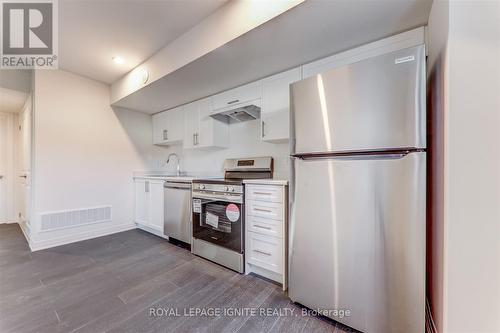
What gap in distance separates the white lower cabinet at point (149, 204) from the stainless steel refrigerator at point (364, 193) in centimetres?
229

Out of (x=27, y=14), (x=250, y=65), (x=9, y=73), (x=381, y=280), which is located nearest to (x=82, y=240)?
(x=9, y=73)

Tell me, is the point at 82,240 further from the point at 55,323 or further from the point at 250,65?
the point at 250,65

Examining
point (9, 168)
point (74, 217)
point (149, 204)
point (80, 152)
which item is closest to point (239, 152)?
point (149, 204)

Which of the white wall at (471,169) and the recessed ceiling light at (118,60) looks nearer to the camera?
the white wall at (471,169)

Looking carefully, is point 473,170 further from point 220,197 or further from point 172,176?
point 172,176

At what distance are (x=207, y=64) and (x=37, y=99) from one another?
2482mm

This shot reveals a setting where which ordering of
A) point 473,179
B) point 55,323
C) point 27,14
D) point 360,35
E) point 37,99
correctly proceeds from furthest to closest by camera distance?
point 37,99
point 27,14
point 360,35
point 55,323
point 473,179

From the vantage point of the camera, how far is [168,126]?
3.62 metres

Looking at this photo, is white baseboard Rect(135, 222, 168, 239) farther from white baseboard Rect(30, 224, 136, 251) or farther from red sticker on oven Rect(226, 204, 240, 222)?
red sticker on oven Rect(226, 204, 240, 222)

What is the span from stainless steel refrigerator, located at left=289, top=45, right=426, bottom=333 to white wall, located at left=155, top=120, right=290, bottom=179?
939 millimetres

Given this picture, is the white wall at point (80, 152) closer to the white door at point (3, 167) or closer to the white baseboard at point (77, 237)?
the white baseboard at point (77, 237)

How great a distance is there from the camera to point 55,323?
1.38m

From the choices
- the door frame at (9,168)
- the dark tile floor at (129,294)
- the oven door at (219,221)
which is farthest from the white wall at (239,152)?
the door frame at (9,168)

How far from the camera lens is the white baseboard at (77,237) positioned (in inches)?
104
